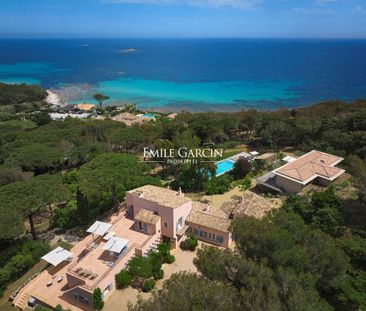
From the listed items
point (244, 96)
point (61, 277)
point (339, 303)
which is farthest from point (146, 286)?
point (244, 96)

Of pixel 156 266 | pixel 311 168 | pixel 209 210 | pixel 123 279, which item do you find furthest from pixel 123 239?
pixel 311 168

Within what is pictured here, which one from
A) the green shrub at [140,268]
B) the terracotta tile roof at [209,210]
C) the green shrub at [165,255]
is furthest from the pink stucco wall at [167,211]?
the green shrub at [140,268]

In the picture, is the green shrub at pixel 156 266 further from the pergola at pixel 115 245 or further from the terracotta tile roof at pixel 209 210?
the terracotta tile roof at pixel 209 210

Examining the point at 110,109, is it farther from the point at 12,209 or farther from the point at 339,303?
the point at 339,303

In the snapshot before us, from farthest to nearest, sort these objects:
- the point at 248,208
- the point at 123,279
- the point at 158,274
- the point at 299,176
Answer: the point at 299,176
the point at 248,208
the point at 158,274
the point at 123,279

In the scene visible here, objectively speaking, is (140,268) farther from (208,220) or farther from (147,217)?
(208,220)

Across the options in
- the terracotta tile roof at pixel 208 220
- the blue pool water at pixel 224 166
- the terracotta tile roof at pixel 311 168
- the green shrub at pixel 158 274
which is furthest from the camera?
the blue pool water at pixel 224 166
